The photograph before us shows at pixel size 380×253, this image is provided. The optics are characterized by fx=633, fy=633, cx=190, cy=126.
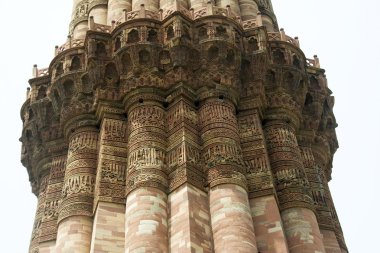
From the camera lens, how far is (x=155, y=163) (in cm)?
1023

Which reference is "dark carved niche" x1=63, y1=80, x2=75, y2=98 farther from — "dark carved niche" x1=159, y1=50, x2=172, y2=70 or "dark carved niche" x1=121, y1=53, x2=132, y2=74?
"dark carved niche" x1=159, y1=50, x2=172, y2=70

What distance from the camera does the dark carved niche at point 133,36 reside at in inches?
464

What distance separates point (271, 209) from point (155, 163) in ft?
6.55

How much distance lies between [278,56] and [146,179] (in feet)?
14.3

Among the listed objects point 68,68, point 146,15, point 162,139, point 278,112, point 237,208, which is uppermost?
point 146,15

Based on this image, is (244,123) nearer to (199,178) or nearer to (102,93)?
(199,178)

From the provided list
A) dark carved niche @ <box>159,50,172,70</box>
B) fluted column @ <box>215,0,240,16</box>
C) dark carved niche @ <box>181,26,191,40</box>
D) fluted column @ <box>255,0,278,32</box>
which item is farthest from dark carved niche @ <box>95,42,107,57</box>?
fluted column @ <box>255,0,278,32</box>

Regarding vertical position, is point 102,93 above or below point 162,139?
above

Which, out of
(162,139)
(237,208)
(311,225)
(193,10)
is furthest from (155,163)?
(193,10)

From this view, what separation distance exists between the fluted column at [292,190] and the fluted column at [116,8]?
13.5 ft

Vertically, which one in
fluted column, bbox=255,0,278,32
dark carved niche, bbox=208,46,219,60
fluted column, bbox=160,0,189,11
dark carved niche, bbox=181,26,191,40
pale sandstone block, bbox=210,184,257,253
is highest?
fluted column, bbox=255,0,278,32

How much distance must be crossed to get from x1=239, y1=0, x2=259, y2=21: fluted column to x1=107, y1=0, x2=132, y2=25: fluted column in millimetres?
2570

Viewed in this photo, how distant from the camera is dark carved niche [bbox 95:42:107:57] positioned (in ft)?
39.3

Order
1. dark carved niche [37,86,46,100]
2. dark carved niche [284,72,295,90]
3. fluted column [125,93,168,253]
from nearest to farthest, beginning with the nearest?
1. fluted column [125,93,168,253]
2. dark carved niche [284,72,295,90]
3. dark carved niche [37,86,46,100]
